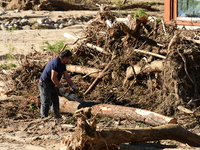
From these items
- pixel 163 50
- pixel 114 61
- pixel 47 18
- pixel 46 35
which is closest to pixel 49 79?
pixel 114 61

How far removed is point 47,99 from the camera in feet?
30.3

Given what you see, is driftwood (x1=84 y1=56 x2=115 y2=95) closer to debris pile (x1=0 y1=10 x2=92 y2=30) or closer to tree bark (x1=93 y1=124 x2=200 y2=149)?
tree bark (x1=93 y1=124 x2=200 y2=149)

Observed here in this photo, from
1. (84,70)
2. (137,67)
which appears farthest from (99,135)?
(84,70)

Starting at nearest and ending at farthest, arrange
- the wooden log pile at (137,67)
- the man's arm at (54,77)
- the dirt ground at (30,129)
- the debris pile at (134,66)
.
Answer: the dirt ground at (30,129)
the man's arm at (54,77)
the wooden log pile at (137,67)
the debris pile at (134,66)

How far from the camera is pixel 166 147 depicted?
6.60 m

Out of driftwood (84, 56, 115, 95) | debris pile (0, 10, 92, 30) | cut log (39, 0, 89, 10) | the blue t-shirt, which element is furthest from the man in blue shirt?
cut log (39, 0, 89, 10)

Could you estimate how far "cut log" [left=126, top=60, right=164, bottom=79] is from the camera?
33.1ft

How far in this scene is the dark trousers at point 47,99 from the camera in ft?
30.1

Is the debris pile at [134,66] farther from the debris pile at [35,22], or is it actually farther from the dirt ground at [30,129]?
the debris pile at [35,22]

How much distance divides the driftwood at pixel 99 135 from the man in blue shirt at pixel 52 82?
2.84 meters

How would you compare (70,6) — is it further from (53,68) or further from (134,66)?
(53,68)

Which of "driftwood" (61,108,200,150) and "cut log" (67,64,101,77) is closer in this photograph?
"driftwood" (61,108,200,150)

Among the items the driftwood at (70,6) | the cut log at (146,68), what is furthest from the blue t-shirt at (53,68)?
the driftwood at (70,6)

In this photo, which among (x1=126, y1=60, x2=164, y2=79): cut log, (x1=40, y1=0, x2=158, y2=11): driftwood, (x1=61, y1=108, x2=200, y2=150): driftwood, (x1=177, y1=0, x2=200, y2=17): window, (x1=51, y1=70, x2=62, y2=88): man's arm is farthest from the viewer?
(x1=40, y1=0, x2=158, y2=11): driftwood
